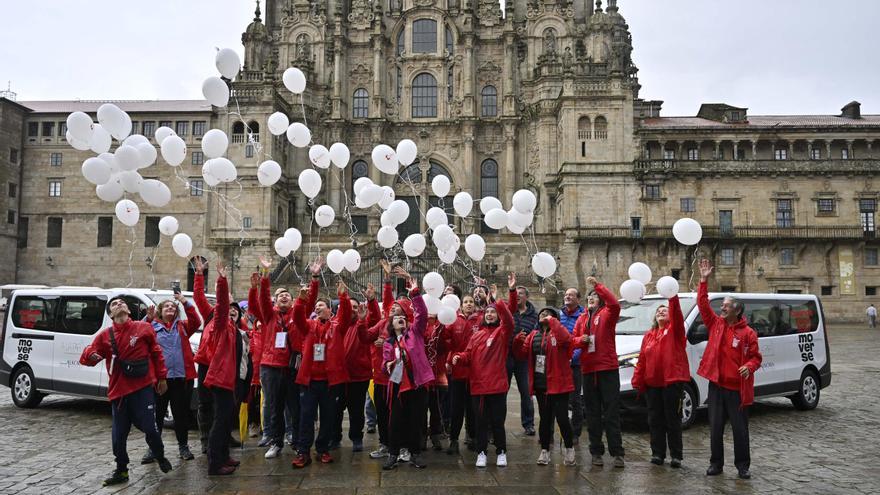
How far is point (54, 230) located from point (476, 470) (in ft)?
157

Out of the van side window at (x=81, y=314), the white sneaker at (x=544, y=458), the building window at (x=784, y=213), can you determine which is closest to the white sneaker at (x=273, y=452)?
the white sneaker at (x=544, y=458)

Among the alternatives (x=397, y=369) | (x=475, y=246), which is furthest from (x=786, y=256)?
→ (x=397, y=369)

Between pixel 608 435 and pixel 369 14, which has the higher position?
pixel 369 14

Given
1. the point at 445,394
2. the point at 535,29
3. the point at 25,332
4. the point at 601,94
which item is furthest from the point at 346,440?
the point at 535,29

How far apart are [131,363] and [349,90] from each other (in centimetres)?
4152

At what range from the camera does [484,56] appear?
4622 cm

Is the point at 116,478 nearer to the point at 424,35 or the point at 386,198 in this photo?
the point at 386,198

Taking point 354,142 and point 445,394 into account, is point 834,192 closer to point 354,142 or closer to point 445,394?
point 354,142

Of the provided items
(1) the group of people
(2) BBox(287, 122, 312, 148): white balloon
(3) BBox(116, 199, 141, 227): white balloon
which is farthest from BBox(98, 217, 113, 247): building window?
(1) the group of people

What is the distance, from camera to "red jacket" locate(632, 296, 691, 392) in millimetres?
7902

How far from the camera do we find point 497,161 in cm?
4597

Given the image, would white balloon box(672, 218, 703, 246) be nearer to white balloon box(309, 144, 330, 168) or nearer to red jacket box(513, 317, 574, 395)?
red jacket box(513, 317, 574, 395)

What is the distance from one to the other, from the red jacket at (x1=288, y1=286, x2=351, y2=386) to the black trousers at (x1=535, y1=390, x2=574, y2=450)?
8.71 feet

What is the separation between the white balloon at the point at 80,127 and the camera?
9.85m
